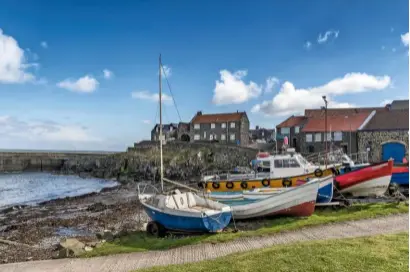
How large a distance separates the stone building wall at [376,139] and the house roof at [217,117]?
95.2ft

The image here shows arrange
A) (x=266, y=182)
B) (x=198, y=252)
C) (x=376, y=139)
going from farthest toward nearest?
(x=376, y=139)
(x=266, y=182)
(x=198, y=252)

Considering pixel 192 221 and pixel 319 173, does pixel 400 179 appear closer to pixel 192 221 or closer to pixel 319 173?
pixel 319 173

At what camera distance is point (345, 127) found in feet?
160

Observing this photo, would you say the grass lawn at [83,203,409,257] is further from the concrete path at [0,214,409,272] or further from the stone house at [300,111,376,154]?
the stone house at [300,111,376,154]

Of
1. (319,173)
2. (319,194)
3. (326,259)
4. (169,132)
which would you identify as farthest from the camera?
(169,132)

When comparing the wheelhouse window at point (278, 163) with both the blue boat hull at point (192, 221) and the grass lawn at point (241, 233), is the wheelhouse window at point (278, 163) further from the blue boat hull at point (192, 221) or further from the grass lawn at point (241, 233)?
the blue boat hull at point (192, 221)

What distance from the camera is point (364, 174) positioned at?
19.4 m

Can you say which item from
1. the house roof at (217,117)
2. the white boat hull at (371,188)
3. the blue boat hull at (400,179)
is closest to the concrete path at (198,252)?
the white boat hull at (371,188)

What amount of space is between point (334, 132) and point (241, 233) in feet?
133

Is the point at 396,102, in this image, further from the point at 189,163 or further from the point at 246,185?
the point at 246,185

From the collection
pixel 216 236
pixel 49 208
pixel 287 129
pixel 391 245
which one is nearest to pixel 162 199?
pixel 216 236

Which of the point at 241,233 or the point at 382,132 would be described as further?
the point at 382,132

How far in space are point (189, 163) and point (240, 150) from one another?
860 cm

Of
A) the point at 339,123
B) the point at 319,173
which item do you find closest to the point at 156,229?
the point at 319,173
